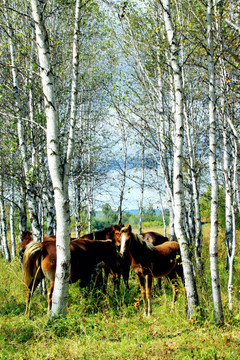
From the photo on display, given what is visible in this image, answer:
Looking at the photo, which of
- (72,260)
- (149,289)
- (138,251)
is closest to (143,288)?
(149,289)

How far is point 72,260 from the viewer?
21.8 feet

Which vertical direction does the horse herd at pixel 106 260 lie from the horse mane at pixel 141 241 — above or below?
below

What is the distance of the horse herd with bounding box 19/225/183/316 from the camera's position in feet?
20.5

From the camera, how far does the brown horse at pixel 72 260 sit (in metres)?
6.21

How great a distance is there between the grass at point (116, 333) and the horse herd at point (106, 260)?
49 cm

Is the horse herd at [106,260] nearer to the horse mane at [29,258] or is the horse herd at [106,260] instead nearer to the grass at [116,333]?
the horse mane at [29,258]

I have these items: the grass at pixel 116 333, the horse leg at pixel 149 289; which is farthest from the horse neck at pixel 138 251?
the grass at pixel 116 333

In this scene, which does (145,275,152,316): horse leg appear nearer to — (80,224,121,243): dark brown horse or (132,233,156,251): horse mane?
(132,233,156,251): horse mane

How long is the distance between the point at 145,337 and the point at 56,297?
1.69m

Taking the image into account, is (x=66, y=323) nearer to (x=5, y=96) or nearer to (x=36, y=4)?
(x=36, y=4)

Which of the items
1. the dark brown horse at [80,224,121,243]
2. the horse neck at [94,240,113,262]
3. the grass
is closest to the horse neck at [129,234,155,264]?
the grass

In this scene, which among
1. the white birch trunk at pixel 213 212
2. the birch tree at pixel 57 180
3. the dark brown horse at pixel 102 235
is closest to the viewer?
the white birch trunk at pixel 213 212

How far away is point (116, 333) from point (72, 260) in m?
2.04

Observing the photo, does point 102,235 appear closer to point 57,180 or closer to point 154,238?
point 154,238
